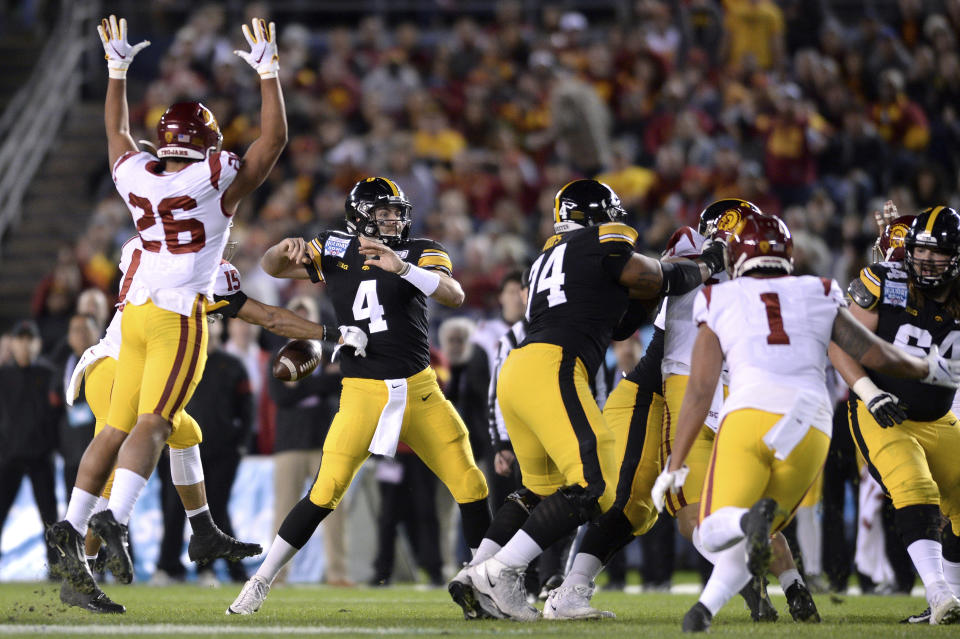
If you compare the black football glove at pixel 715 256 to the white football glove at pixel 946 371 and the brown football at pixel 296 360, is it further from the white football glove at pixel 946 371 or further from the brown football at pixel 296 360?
the brown football at pixel 296 360

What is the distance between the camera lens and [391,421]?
7066 millimetres

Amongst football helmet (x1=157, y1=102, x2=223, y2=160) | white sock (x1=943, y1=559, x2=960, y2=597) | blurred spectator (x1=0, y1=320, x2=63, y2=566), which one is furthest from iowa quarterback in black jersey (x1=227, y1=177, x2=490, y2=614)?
blurred spectator (x1=0, y1=320, x2=63, y2=566)

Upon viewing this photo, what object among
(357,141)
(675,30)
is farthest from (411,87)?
(675,30)

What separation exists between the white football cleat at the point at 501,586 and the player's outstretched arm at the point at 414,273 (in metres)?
1.47

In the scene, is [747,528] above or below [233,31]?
below

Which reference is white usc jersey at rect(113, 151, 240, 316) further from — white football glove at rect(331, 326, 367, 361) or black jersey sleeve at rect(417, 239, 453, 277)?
Answer: black jersey sleeve at rect(417, 239, 453, 277)

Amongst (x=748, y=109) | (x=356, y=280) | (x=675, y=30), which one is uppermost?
(x=675, y=30)

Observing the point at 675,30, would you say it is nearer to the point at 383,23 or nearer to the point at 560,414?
the point at 383,23

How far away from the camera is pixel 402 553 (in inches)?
461

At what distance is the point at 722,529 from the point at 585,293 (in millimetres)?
1757

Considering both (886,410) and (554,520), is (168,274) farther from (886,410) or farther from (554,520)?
(886,410)

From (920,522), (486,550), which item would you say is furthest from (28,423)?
(920,522)

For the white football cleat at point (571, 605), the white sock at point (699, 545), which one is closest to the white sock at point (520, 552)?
the white football cleat at point (571, 605)

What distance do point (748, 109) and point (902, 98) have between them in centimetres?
174
